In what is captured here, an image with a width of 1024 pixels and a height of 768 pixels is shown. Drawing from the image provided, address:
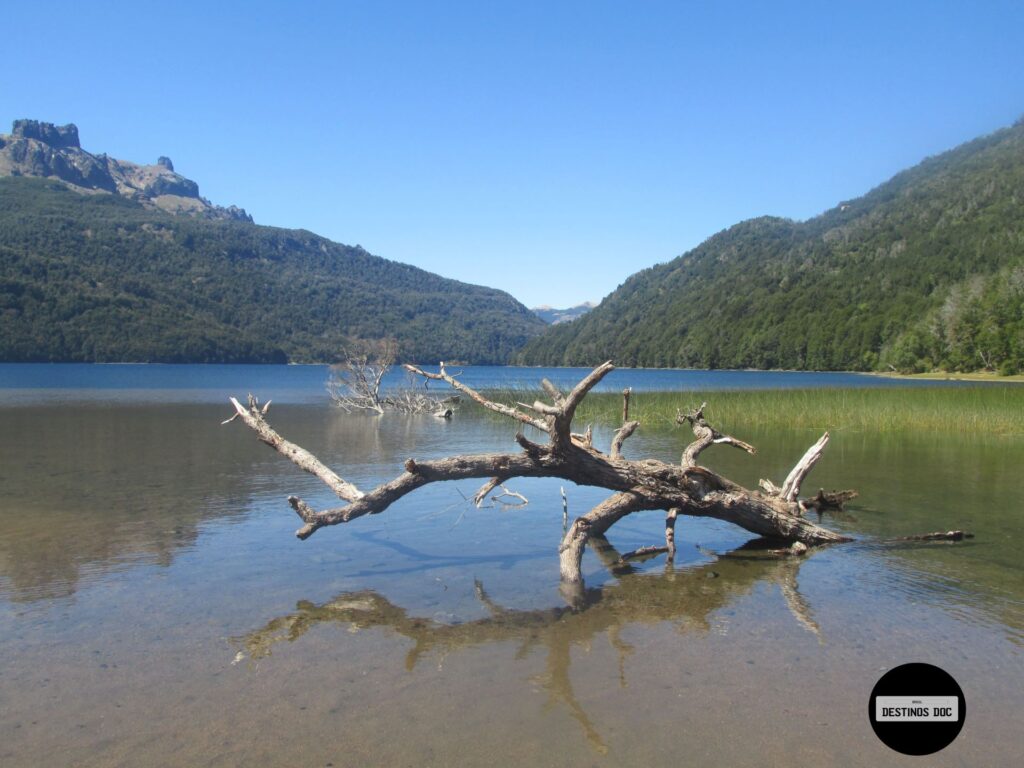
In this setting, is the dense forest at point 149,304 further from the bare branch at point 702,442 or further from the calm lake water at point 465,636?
the bare branch at point 702,442

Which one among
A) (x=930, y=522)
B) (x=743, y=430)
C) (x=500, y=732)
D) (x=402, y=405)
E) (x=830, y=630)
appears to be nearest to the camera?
(x=500, y=732)

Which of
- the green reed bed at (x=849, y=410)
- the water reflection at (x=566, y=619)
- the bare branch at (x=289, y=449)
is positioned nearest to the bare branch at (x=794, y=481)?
the water reflection at (x=566, y=619)

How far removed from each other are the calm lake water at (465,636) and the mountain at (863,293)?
238 feet

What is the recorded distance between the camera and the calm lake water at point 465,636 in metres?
4.20

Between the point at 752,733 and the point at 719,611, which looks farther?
the point at 719,611

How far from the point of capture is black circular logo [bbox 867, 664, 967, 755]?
14.0ft

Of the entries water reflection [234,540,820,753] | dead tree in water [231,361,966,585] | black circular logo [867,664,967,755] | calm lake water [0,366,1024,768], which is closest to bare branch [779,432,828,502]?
dead tree in water [231,361,966,585]

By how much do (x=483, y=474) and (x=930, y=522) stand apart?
263 inches

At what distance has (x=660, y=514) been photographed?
10812mm

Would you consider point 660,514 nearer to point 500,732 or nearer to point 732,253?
point 500,732

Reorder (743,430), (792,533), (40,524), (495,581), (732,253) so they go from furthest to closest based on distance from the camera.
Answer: (732,253)
(743,430)
(40,524)
(792,533)
(495,581)

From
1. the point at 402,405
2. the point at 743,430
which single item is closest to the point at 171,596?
the point at 743,430

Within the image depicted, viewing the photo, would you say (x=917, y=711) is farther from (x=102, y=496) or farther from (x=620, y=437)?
(x=102, y=496)

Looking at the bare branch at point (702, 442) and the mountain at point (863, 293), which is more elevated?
the mountain at point (863, 293)
